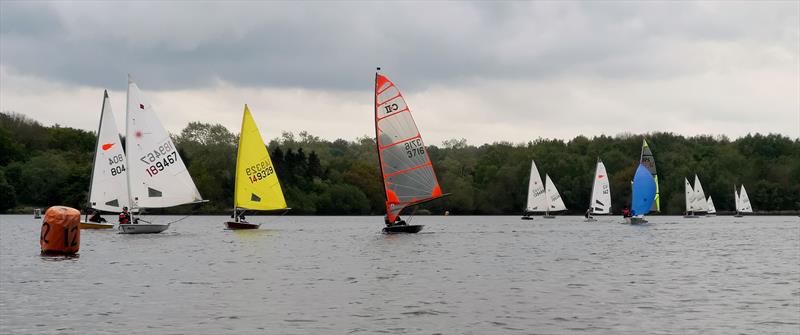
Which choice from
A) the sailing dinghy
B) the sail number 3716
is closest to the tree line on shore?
the sailing dinghy

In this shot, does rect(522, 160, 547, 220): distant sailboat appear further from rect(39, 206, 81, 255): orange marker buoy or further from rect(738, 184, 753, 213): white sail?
rect(39, 206, 81, 255): orange marker buoy

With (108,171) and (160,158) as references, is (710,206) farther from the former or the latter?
(108,171)

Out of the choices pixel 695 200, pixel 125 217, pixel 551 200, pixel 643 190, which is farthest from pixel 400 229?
pixel 695 200

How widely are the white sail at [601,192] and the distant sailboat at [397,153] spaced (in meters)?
54.8

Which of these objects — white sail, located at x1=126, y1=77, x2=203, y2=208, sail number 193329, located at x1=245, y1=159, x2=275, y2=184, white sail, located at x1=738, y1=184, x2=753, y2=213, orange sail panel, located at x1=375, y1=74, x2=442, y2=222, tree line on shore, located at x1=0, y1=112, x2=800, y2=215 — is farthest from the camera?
white sail, located at x1=738, y1=184, x2=753, y2=213

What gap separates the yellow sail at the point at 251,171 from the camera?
74.8 m

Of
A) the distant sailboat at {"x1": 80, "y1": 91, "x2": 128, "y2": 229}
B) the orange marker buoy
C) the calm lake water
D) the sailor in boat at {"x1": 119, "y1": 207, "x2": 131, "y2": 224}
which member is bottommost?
the calm lake water

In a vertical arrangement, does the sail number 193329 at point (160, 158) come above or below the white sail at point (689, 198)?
below

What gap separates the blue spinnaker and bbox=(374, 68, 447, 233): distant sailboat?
117ft

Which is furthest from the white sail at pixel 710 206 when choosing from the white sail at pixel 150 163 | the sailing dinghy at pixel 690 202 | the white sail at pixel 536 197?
the white sail at pixel 150 163

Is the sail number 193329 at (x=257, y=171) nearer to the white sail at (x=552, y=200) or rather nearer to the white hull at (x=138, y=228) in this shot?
the white hull at (x=138, y=228)

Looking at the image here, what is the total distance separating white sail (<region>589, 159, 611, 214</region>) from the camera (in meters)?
116

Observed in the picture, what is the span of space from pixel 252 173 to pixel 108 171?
414 inches

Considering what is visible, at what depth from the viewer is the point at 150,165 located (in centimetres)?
6588
